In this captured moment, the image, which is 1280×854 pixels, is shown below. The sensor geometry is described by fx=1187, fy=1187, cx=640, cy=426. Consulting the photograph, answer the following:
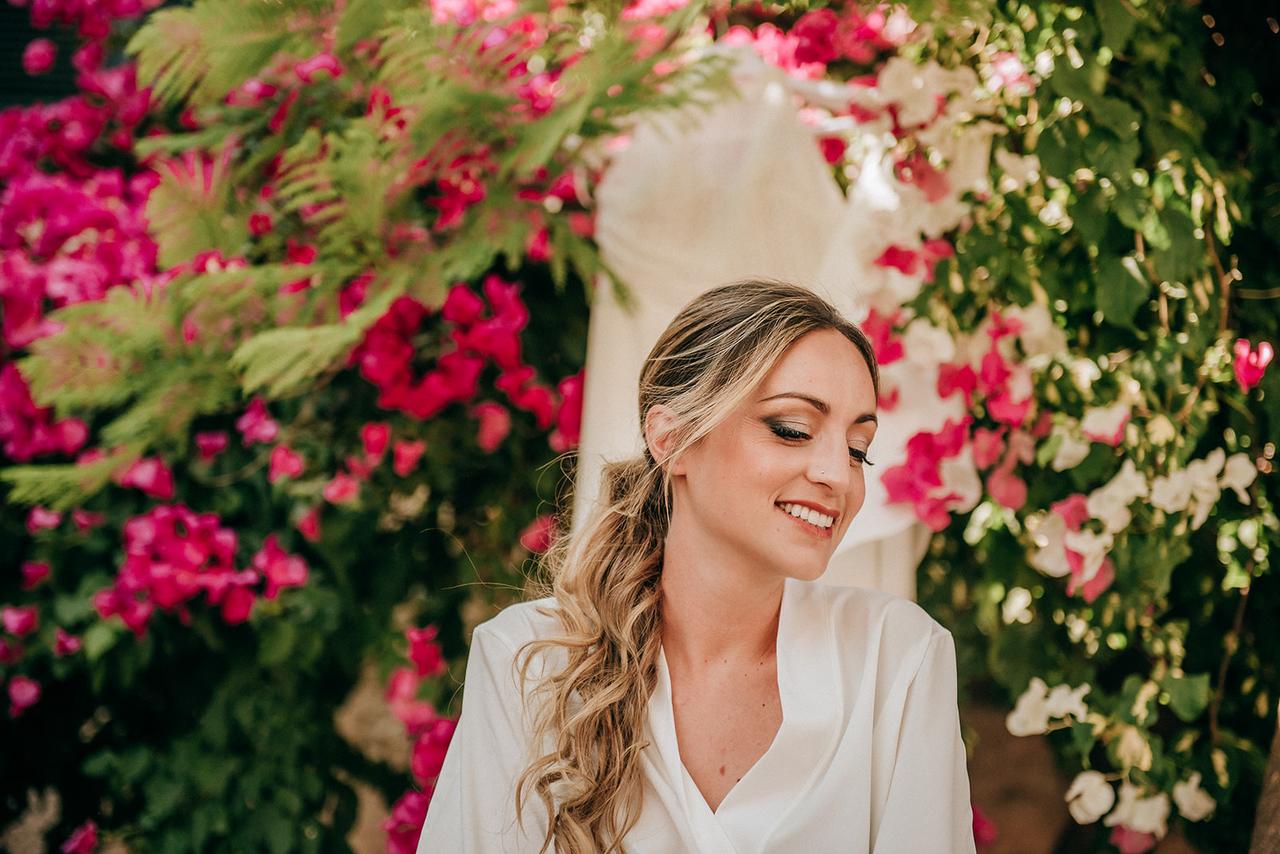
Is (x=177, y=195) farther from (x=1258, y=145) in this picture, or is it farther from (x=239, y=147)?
(x=1258, y=145)

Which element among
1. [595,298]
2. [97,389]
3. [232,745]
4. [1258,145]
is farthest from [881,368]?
[232,745]

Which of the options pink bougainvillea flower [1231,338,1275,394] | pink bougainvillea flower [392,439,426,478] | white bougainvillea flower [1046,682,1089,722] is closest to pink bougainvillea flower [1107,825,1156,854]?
white bougainvillea flower [1046,682,1089,722]

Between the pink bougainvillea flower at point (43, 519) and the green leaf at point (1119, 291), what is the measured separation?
75.6 inches

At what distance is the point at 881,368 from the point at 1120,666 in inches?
34.3

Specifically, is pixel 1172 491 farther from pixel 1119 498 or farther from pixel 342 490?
pixel 342 490

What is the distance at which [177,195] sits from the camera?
2.07 m

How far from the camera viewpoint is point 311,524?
7.38ft

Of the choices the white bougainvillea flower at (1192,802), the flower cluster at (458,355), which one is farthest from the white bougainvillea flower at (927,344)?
the white bougainvillea flower at (1192,802)

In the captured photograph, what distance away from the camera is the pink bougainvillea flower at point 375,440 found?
2.21 meters

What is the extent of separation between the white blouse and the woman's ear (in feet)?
0.91

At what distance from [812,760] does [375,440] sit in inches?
42.2

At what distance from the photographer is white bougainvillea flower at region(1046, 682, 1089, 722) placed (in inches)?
74.1

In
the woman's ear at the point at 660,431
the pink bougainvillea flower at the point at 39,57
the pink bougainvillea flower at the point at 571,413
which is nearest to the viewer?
the woman's ear at the point at 660,431

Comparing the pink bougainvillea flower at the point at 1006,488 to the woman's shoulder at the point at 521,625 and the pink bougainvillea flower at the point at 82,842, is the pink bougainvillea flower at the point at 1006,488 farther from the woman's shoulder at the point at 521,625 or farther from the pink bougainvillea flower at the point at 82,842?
the pink bougainvillea flower at the point at 82,842
